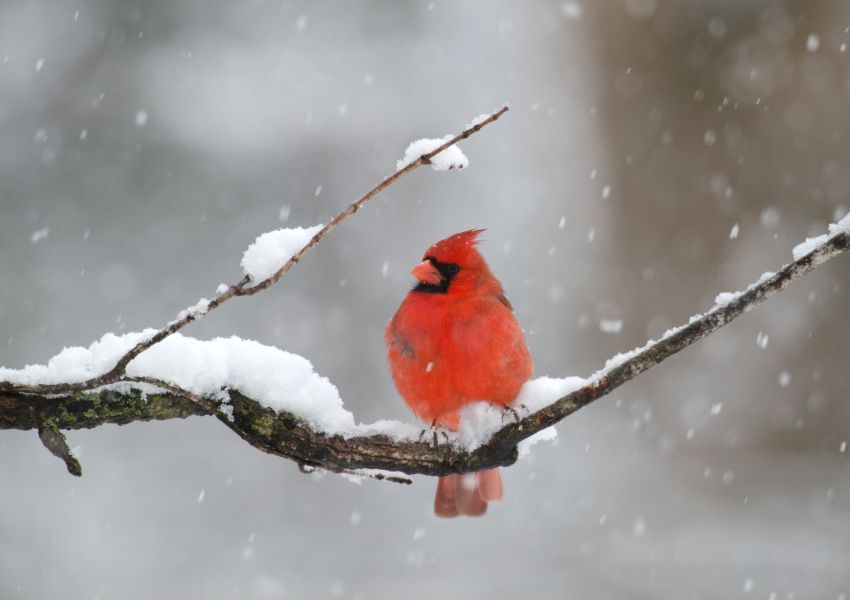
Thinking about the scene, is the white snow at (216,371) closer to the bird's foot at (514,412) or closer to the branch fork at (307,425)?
the branch fork at (307,425)

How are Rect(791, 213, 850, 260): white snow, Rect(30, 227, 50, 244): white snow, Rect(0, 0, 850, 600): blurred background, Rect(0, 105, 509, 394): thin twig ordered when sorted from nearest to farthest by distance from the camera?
Rect(0, 105, 509, 394): thin twig → Rect(791, 213, 850, 260): white snow → Rect(0, 0, 850, 600): blurred background → Rect(30, 227, 50, 244): white snow

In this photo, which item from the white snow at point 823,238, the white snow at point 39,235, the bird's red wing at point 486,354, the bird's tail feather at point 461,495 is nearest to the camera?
the white snow at point 823,238

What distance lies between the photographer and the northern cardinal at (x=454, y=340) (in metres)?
2.57

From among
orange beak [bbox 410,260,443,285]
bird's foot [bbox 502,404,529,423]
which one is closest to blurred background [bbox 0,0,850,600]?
orange beak [bbox 410,260,443,285]

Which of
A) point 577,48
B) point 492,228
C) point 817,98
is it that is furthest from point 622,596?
point 577,48

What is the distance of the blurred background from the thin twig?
5.12 m

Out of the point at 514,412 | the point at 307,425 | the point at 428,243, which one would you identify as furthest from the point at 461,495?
the point at 428,243

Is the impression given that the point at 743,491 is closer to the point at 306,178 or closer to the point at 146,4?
the point at 306,178

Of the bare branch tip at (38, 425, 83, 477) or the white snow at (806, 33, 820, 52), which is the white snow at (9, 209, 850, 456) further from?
the white snow at (806, 33, 820, 52)

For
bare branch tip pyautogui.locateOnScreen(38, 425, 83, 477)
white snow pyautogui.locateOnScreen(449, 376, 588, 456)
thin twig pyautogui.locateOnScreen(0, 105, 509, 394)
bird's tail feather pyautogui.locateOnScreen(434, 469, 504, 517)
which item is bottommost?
bare branch tip pyautogui.locateOnScreen(38, 425, 83, 477)

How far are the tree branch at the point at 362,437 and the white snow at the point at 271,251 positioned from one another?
0.32m

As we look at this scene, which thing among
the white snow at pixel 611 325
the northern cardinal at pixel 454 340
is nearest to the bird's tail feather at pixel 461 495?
the northern cardinal at pixel 454 340

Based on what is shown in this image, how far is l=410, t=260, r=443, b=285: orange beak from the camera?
2.66m

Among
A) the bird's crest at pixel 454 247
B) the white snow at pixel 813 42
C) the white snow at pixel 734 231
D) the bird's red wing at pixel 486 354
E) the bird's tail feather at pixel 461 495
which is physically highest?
the white snow at pixel 813 42
